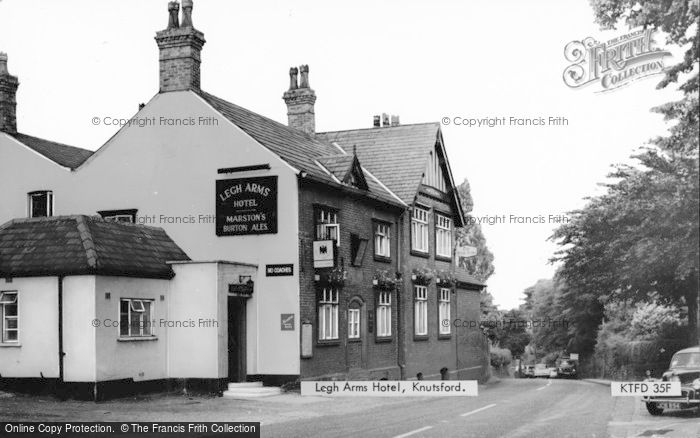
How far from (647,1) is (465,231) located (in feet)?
137

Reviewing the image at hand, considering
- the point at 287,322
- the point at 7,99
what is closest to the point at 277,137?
the point at 287,322

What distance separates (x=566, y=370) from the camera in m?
43.1

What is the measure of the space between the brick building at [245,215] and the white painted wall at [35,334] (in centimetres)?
10

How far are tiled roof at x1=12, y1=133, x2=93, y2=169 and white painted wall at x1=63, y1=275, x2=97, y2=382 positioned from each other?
7.84m

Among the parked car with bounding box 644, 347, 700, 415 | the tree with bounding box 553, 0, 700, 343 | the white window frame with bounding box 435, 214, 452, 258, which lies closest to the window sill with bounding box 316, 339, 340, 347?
the white window frame with bounding box 435, 214, 452, 258

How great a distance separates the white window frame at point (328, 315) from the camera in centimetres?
2775

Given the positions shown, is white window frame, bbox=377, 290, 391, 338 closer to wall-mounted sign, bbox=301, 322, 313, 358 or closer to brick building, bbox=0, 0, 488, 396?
brick building, bbox=0, 0, 488, 396

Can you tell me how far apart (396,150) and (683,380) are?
1868 centimetres

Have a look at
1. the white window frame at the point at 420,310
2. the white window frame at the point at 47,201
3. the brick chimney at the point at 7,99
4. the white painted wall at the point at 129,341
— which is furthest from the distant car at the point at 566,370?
the brick chimney at the point at 7,99

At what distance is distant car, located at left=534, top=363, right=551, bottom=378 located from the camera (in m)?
48.9

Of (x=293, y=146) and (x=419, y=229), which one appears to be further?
(x=419, y=229)

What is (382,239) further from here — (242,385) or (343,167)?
(242,385)

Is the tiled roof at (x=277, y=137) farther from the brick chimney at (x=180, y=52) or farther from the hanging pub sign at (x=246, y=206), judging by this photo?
the hanging pub sign at (x=246, y=206)

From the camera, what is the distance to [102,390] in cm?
2275
